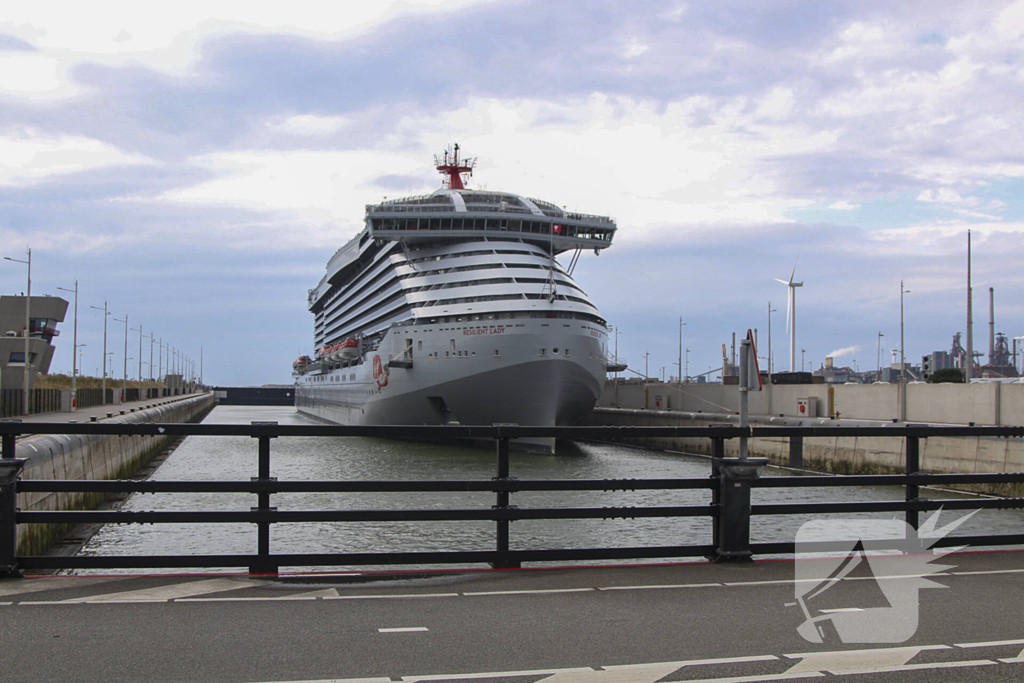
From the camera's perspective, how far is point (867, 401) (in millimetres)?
38406

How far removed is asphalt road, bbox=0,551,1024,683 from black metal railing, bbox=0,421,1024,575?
7.6 inches

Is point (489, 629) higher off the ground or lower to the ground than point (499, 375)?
lower

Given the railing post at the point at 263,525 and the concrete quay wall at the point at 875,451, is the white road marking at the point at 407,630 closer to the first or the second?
the railing post at the point at 263,525

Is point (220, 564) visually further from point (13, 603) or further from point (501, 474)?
point (501, 474)

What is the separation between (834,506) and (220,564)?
5.41m

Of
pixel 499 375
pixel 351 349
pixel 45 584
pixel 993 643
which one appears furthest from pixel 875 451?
pixel 351 349

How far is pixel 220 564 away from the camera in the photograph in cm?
693

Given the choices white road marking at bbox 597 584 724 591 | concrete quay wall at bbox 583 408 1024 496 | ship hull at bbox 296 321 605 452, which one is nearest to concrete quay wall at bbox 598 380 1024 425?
concrete quay wall at bbox 583 408 1024 496

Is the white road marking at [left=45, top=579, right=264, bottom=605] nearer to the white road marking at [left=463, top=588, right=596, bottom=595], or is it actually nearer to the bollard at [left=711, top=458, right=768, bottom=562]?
the white road marking at [left=463, top=588, right=596, bottom=595]

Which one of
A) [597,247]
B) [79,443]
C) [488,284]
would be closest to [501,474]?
[79,443]

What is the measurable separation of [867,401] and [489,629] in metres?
36.7

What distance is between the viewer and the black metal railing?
680 cm

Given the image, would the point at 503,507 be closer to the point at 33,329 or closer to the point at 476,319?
the point at 476,319

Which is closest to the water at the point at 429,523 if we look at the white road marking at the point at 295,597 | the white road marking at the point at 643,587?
the white road marking at the point at 643,587
